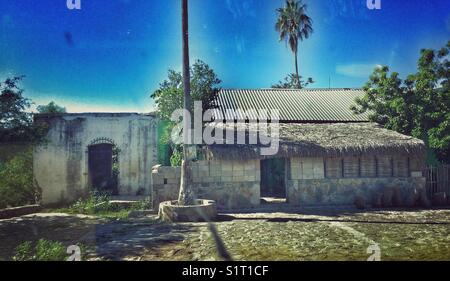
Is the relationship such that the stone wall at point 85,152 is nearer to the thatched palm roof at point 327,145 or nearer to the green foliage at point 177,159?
the green foliage at point 177,159

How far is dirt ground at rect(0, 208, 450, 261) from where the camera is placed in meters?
6.01

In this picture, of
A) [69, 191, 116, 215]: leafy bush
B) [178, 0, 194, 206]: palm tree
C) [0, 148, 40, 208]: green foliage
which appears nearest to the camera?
[178, 0, 194, 206]: palm tree

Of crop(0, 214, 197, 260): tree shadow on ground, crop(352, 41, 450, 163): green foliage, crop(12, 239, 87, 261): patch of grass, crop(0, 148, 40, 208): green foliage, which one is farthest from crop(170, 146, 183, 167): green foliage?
crop(352, 41, 450, 163): green foliage

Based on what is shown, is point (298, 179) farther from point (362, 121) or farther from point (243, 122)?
point (362, 121)

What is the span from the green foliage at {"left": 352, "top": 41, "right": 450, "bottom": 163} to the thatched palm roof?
48.7 inches

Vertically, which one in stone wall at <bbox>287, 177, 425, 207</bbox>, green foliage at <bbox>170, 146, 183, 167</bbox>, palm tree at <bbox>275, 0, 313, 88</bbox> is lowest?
stone wall at <bbox>287, 177, 425, 207</bbox>

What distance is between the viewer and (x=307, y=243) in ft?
22.1

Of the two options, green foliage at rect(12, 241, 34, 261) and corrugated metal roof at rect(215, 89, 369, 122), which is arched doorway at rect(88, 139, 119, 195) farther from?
green foliage at rect(12, 241, 34, 261)

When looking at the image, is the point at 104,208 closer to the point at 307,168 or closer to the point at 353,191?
the point at 307,168

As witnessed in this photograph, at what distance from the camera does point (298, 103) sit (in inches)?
689

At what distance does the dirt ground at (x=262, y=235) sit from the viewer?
6008 mm

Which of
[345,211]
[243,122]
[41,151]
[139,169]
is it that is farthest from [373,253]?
[41,151]
